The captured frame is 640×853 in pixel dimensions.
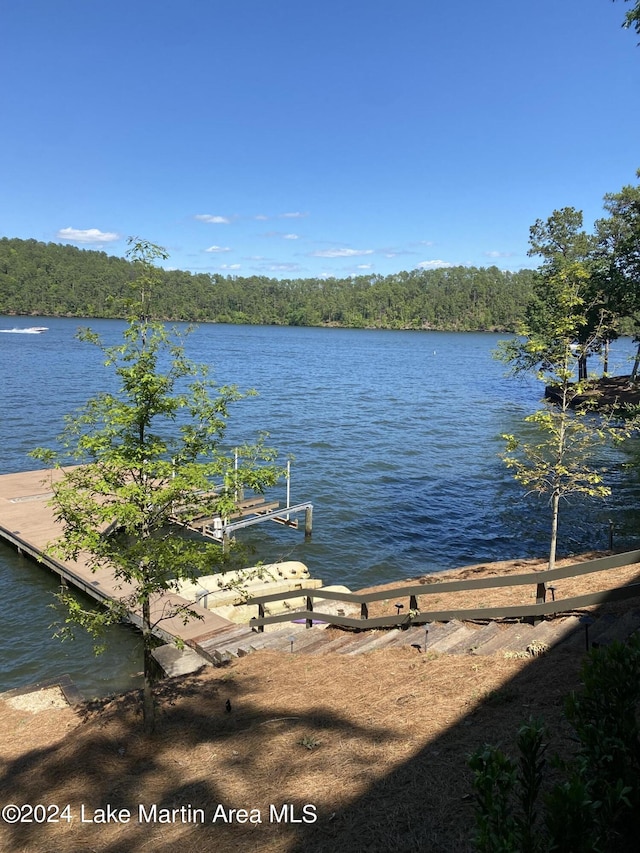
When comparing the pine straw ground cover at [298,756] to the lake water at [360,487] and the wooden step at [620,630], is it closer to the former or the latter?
the wooden step at [620,630]

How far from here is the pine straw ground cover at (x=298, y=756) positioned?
4809 mm

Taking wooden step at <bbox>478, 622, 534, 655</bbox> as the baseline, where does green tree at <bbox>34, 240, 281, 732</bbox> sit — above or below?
above

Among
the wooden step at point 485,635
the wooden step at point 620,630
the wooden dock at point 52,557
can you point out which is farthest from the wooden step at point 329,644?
the wooden step at point 620,630

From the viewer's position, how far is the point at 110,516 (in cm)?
665

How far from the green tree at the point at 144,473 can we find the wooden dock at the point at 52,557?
2.99m

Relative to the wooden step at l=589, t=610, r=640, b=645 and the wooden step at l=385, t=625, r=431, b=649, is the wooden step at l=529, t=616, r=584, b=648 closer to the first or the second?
the wooden step at l=589, t=610, r=640, b=645

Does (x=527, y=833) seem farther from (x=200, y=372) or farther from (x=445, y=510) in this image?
(x=445, y=510)

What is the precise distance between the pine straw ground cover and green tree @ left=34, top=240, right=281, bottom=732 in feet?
3.75

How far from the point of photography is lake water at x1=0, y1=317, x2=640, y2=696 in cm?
1531

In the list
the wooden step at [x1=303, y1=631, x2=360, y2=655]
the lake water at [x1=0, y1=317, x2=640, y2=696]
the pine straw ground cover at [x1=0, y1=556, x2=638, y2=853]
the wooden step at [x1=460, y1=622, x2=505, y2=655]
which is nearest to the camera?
the pine straw ground cover at [x1=0, y1=556, x2=638, y2=853]

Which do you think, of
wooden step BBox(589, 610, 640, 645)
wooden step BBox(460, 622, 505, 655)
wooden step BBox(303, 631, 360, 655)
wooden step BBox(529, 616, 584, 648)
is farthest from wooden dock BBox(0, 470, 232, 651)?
wooden step BBox(589, 610, 640, 645)

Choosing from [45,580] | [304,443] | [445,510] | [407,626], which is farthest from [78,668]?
[304,443]

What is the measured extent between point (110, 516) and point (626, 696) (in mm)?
5227

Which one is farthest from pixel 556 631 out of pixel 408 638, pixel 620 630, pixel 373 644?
pixel 373 644
